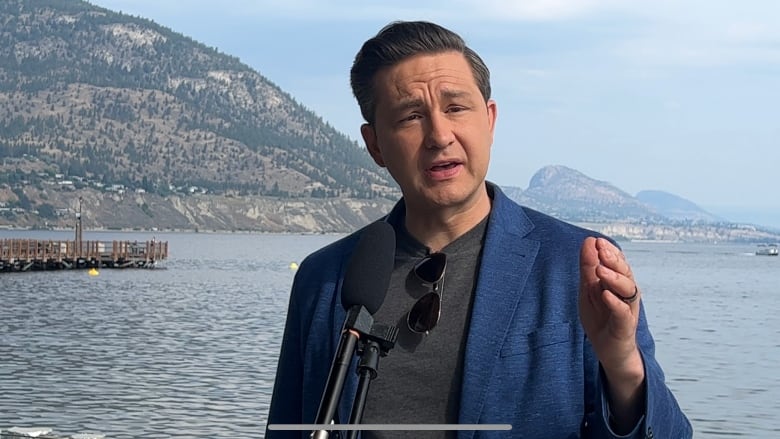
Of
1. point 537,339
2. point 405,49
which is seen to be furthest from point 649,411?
point 405,49

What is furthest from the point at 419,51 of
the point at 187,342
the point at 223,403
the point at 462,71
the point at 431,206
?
the point at 187,342

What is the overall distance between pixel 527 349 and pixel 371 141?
0.76 metres

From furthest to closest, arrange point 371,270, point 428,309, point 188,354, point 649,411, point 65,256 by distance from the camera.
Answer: point 65,256 < point 188,354 < point 428,309 < point 371,270 < point 649,411

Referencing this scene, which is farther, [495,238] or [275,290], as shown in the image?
[275,290]

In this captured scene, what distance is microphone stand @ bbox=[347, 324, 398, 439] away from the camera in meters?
2.47

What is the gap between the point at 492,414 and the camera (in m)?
2.99

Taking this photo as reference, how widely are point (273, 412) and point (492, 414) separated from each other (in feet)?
2.34

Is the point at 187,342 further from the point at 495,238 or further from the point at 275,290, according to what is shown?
the point at 495,238

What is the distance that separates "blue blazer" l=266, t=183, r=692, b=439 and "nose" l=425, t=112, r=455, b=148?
243mm

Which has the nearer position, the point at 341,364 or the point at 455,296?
the point at 341,364

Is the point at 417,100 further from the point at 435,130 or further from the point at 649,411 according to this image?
the point at 649,411

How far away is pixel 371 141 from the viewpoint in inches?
138

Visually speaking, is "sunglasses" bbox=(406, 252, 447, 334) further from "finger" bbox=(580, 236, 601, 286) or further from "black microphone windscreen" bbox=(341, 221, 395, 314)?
"finger" bbox=(580, 236, 601, 286)

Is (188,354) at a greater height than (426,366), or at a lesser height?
lesser
